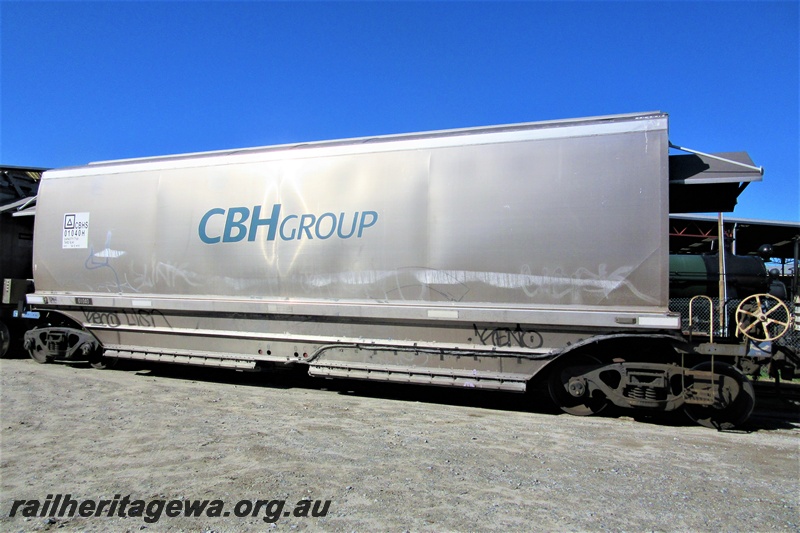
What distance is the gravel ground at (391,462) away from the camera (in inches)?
134

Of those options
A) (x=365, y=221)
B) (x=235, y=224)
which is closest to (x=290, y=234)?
(x=235, y=224)

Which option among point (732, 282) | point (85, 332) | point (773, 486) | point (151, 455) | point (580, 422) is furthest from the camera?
point (85, 332)

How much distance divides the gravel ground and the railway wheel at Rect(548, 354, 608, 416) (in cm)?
17

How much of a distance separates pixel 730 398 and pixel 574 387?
170cm

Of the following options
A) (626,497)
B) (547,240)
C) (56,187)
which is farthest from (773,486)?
(56,187)

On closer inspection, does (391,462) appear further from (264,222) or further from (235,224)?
(235,224)

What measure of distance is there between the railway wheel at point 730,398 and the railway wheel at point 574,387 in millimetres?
1168

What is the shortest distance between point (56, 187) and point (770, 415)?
1176 centimetres

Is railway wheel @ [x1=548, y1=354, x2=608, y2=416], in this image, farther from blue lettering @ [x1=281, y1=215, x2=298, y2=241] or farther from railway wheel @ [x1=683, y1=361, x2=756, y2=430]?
blue lettering @ [x1=281, y1=215, x2=298, y2=241]

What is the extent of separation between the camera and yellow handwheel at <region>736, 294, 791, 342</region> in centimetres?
558

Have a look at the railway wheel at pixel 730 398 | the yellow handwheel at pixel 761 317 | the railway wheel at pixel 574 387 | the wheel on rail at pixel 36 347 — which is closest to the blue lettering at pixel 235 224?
the wheel on rail at pixel 36 347

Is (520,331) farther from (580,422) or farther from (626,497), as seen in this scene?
(626,497)

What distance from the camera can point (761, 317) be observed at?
559 centimetres

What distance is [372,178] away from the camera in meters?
6.63
